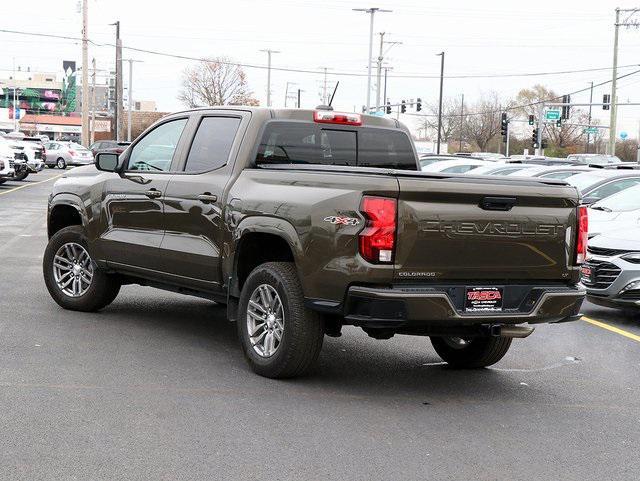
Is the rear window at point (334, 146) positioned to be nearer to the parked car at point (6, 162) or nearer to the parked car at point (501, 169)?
the parked car at point (501, 169)

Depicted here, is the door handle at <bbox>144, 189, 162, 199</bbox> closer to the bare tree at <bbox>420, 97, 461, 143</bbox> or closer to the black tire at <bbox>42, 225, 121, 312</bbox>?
the black tire at <bbox>42, 225, 121, 312</bbox>

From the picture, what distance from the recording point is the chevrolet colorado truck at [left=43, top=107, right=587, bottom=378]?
599 centimetres

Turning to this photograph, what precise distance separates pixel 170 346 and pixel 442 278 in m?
2.74

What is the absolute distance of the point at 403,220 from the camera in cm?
595

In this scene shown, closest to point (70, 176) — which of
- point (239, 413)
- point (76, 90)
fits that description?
point (239, 413)

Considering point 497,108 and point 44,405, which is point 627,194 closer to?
point 44,405

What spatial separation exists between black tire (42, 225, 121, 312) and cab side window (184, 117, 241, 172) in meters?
1.76

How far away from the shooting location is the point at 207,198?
742 cm

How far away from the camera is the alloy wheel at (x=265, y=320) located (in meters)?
6.70

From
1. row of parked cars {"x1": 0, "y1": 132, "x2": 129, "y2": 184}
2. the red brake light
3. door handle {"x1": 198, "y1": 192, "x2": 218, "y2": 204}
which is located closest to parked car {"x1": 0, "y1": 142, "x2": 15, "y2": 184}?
row of parked cars {"x1": 0, "y1": 132, "x2": 129, "y2": 184}

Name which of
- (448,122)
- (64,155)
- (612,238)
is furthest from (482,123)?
(612,238)

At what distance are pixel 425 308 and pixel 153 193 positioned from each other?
316 cm

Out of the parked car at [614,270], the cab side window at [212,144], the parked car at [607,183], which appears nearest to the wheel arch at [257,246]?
the cab side window at [212,144]

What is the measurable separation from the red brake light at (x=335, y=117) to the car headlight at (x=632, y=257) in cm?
387
